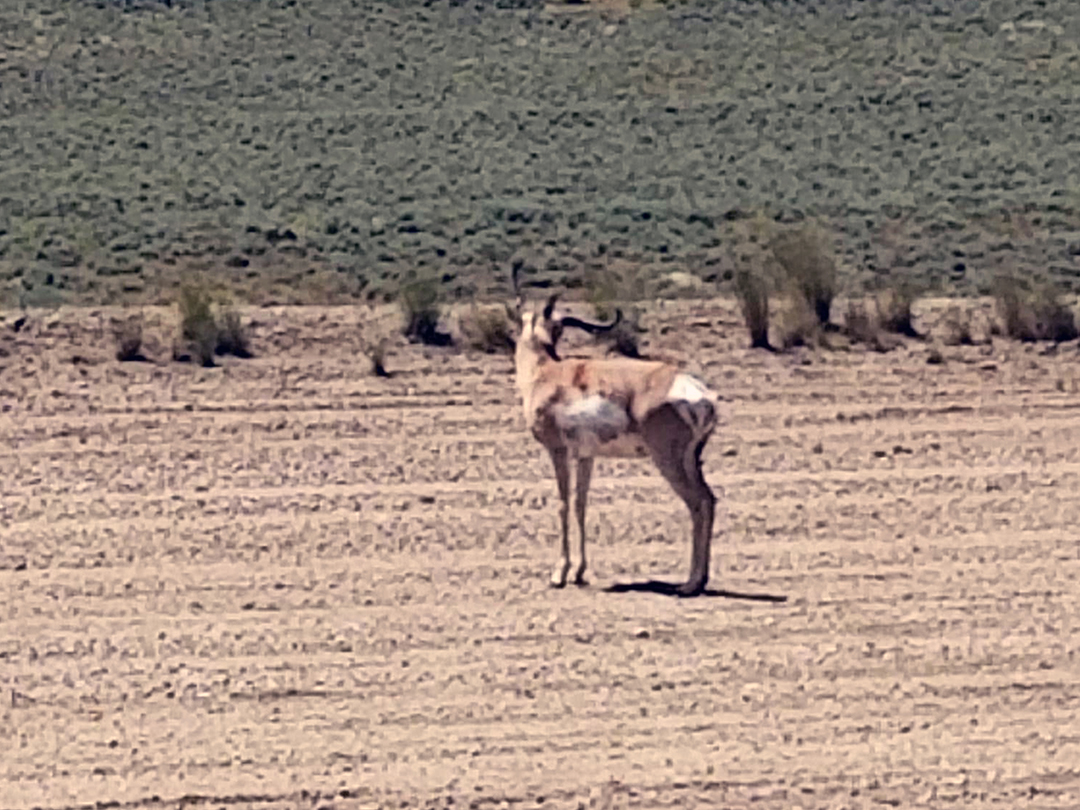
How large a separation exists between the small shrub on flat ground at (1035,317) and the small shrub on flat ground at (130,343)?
6514 millimetres

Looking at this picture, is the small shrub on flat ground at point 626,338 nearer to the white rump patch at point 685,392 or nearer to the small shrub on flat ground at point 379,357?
the small shrub on flat ground at point 379,357

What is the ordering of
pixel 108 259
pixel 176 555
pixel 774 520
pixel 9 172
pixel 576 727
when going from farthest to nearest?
pixel 9 172
pixel 108 259
pixel 774 520
pixel 176 555
pixel 576 727

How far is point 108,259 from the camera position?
84.9 feet

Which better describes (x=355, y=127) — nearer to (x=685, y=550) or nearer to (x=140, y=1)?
(x=140, y=1)

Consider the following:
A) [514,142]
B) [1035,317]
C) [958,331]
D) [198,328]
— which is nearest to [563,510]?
[198,328]

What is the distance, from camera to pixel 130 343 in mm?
18031

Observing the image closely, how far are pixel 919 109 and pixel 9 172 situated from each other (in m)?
14.5

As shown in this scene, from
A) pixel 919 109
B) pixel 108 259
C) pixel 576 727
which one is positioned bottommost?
pixel 576 727

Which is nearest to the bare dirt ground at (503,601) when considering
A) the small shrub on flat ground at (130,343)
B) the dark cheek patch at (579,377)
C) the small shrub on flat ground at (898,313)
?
the small shrub on flat ground at (130,343)

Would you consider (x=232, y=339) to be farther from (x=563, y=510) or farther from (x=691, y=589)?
(x=691, y=589)

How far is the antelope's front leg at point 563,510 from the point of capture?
11.6 m

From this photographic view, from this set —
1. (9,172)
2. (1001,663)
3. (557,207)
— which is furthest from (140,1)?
(1001,663)

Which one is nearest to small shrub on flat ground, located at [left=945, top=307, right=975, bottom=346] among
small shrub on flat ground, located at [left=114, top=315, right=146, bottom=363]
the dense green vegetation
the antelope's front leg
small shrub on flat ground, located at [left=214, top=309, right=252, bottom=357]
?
the dense green vegetation

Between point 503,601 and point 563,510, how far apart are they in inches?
27.4
